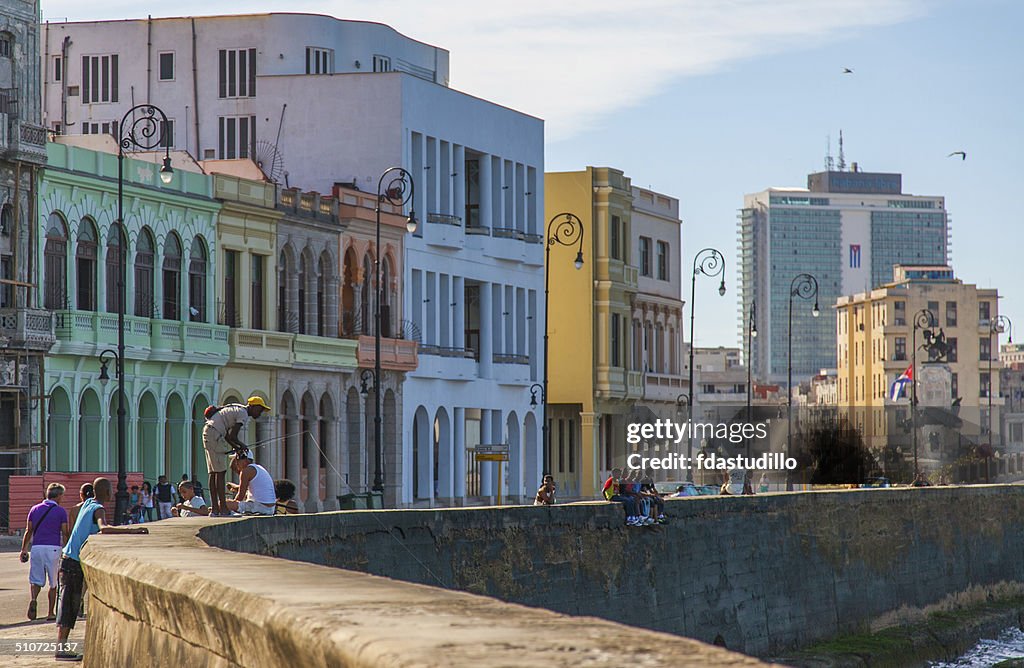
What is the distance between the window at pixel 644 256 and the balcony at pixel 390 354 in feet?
71.4

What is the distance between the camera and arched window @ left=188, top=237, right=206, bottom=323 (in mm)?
55562

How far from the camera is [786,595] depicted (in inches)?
1687

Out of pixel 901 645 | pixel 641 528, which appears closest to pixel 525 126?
pixel 901 645

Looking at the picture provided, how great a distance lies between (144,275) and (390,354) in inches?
482

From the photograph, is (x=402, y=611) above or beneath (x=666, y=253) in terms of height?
beneath

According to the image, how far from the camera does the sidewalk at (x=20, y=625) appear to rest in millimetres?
→ 15727

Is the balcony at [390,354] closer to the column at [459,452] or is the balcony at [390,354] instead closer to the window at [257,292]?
the window at [257,292]

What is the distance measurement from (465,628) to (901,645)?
4169 cm

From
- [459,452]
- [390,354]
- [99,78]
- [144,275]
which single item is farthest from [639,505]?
[99,78]

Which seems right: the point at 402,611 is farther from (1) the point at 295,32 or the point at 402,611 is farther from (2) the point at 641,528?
(1) the point at 295,32

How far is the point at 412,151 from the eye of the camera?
220 ft

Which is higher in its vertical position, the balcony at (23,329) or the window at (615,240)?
the window at (615,240)

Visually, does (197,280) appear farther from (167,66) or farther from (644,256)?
(644,256)

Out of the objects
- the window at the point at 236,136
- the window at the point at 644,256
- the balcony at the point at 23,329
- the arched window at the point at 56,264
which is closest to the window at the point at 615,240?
the window at the point at 644,256
